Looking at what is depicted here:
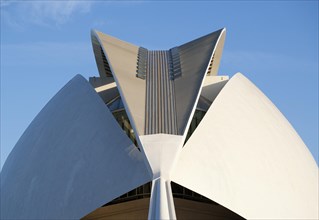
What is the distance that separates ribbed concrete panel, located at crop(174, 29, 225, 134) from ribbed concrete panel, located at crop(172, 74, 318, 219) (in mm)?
712

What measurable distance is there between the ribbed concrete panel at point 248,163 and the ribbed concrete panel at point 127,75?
1864mm

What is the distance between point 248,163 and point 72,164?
18.1 ft

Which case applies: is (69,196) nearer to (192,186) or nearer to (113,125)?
(113,125)

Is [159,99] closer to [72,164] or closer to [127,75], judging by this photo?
[127,75]

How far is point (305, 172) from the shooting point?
774 inches

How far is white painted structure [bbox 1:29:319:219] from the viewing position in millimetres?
14148

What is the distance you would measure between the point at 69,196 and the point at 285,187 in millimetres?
7028

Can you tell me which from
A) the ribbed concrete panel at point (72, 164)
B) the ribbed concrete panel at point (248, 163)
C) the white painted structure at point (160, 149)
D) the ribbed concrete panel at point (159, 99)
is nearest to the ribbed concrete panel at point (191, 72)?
the white painted structure at point (160, 149)

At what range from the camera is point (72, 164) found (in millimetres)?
16281

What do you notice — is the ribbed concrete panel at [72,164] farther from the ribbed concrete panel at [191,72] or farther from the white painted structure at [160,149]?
the ribbed concrete panel at [191,72]

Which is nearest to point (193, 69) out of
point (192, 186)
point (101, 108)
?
point (101, 108)

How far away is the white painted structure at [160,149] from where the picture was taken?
557 inches

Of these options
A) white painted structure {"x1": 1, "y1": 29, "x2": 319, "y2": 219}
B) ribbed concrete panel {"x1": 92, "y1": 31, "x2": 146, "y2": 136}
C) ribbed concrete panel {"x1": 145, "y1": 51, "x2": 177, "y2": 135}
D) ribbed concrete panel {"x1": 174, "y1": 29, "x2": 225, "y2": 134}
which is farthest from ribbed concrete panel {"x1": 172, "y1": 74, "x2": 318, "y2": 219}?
ribbed concrete panel {"x1": 92, "y1": 31, "x2": 146, "y2": 136}

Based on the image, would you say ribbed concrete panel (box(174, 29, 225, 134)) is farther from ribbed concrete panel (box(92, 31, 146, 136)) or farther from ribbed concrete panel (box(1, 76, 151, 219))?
ribbed concrete panel (box(1, 76, 151, 219))
